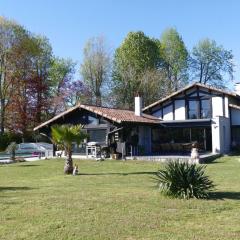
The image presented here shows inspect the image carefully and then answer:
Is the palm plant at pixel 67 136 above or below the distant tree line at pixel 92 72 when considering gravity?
below

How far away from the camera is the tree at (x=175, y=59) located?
57.6 metres

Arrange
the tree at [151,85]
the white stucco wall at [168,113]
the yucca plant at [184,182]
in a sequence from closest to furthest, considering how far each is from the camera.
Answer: the yucca plant at [184,182] < the white stucco wall at [168,113] < the tree at [151,85]

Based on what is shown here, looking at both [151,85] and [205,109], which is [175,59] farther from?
[205,109]

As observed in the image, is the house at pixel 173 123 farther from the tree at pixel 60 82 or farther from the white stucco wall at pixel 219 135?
the tree at pixel 60 82

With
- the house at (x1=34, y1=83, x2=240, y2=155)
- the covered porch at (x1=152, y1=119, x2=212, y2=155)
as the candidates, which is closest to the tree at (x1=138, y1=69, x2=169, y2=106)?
the house at (x1=34, y1=83, x2=240, y2=155)

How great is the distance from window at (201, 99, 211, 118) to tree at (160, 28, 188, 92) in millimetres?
21310

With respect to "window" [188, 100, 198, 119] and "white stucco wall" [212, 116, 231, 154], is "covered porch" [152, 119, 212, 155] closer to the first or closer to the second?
Result: "window" [188, 100, 198, 119]

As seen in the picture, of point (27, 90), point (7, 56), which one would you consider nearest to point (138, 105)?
point (7, 56)

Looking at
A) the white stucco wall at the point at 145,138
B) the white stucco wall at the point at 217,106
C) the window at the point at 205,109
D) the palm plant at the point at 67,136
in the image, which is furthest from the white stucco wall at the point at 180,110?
the palm plant at the point at 67,136

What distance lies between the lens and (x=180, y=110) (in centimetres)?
3631

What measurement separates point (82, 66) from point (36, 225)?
4607 centimetres

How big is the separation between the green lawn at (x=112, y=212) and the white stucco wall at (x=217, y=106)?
1926 cm

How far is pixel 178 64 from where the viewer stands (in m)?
57.8

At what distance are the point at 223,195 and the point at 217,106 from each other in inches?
896
